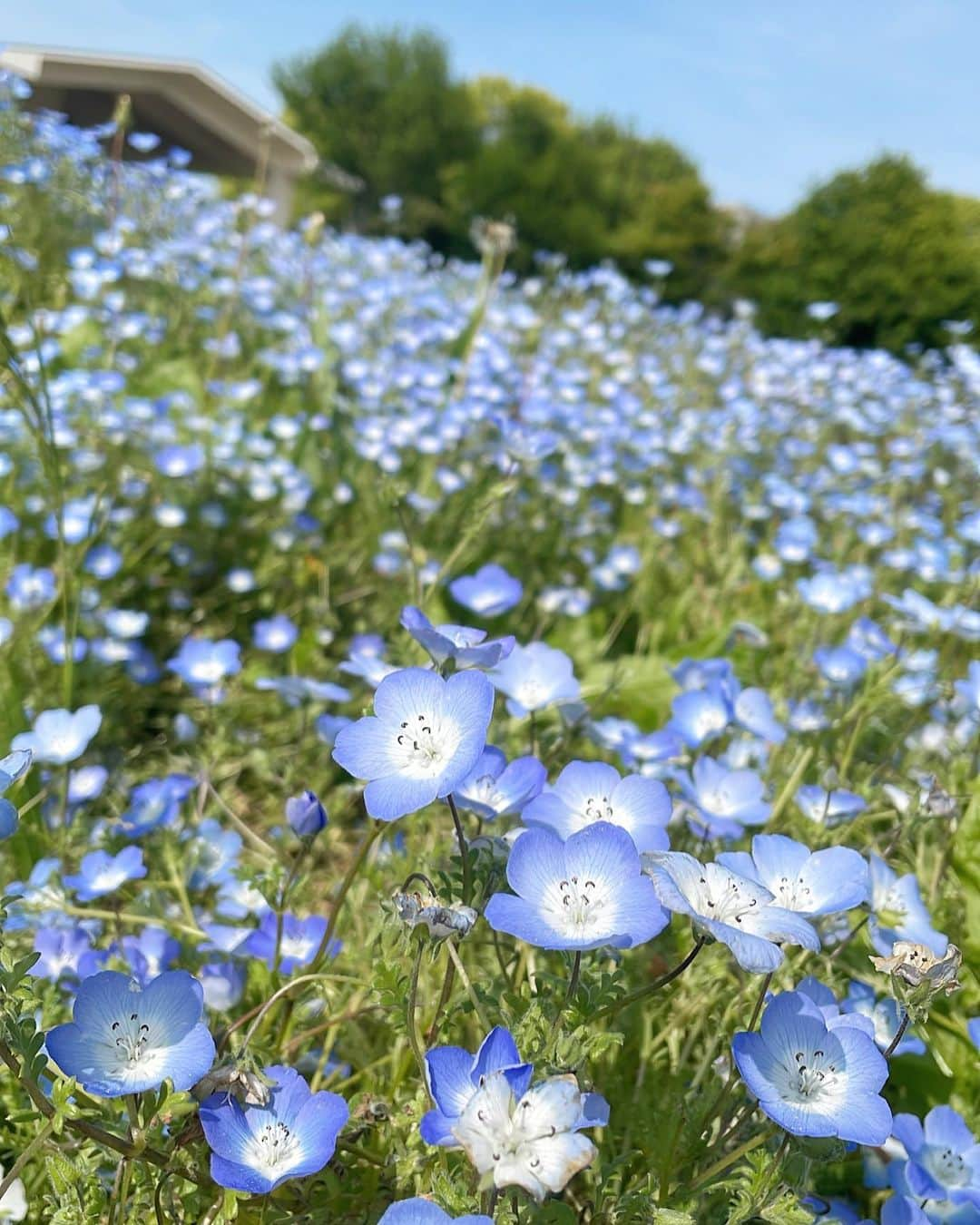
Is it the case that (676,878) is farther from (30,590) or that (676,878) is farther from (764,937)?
(30,590)

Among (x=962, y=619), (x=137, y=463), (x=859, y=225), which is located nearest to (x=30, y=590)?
(x=137, y=463)

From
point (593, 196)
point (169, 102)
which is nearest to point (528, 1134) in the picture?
point (169, 102)

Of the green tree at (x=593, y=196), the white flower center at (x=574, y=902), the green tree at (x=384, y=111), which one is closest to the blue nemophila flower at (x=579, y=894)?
the white flower center at (x=574, y=902)

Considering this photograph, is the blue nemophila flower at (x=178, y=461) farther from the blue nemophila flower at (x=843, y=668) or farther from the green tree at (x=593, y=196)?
the green tree at (x=593, y=196)

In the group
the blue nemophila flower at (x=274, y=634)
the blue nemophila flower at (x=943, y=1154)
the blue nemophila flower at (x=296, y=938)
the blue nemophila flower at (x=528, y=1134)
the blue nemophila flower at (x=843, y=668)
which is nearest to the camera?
the blue nemophila flower at (x=528, y=1134)

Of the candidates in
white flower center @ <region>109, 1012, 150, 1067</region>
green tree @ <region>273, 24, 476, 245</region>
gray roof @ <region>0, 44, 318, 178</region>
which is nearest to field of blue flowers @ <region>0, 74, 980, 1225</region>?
white flower center @ <region>109, 1012, 150, 1067</region>

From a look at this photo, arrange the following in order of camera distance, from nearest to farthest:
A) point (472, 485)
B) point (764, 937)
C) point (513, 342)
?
point (764, 937) < point (472, 485) < point (513, 342)
